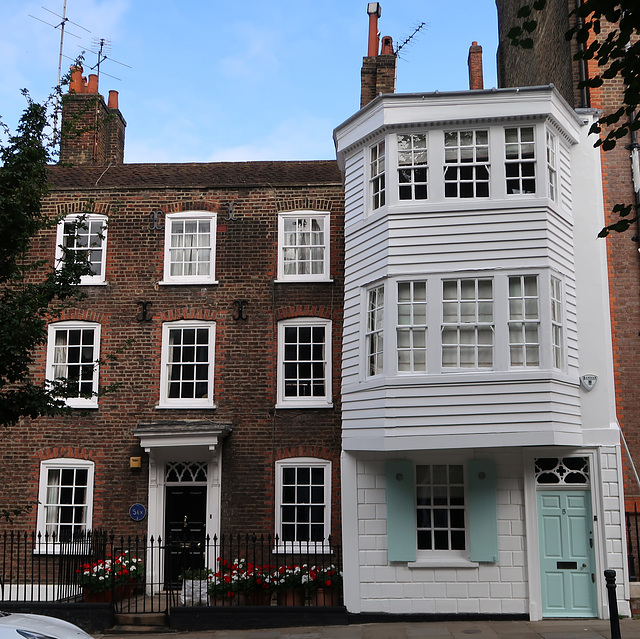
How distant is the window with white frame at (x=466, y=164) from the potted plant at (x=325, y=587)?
22.7 feet

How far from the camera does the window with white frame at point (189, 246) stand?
17.0 m

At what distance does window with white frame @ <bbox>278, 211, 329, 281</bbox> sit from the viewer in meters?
16.9

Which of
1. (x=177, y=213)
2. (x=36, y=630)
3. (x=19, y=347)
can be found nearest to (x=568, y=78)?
(x=177, y=213)

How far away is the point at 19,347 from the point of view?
999cm

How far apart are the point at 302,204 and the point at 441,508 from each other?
7414 mm

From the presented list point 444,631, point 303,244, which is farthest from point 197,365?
point 444,631

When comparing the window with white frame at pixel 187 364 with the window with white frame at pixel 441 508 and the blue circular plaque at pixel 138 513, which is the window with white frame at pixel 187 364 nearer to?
the blue circular plaque at pixel 138 513

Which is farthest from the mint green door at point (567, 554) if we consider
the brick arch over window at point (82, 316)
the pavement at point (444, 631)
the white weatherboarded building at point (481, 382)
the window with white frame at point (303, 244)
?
the brick arch over window at point (82, 316)

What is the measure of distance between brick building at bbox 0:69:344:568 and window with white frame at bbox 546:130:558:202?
497 cm

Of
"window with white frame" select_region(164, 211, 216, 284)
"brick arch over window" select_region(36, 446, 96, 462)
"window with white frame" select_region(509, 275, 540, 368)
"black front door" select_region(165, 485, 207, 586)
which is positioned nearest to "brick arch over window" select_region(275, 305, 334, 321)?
"window with white frame" select_region(164, 211, 216, 284)

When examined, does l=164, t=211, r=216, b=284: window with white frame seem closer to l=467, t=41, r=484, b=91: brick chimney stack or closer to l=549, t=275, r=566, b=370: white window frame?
l=549, t=275, r=566, b=370: white window frame

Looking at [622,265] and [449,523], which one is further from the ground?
[622,265]

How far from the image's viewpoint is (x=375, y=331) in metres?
13.4

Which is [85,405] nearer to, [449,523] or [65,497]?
[65,497]
